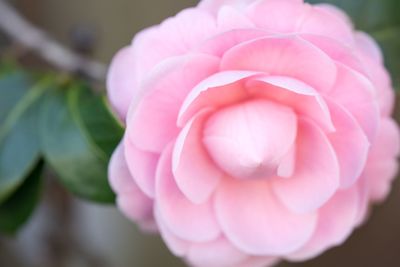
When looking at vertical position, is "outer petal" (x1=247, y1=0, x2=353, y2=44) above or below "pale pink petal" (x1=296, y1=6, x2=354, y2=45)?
above

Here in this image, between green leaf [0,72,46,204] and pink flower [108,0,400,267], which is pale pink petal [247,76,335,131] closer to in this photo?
Answer: pink flower [108,0,400,267]

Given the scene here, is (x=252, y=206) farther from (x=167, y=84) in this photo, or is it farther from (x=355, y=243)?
(x=355, y=243)

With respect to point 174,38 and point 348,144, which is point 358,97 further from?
point 174,38

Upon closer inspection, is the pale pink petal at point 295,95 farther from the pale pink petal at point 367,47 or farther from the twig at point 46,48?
the twig at point 46,48

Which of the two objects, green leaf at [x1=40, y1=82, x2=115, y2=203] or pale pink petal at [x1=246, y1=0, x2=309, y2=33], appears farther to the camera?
green leaf at [x1=40, y1=82, x2=115, y2=203]

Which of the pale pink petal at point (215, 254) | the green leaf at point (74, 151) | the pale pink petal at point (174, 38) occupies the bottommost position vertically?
the pale pink petal at point (215, 254)

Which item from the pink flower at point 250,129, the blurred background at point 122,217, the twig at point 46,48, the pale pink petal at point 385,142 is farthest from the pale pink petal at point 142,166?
the blurred background at point 122,217

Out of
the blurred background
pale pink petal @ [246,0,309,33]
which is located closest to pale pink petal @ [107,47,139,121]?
pale pink petal @ [246,0,309,33]
